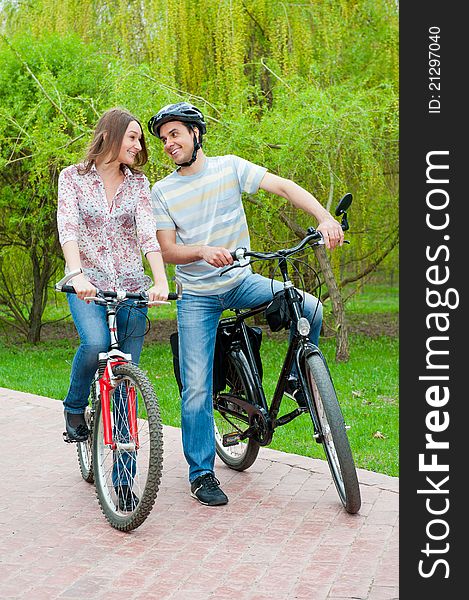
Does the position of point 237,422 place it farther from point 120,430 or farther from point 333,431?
point 333,431

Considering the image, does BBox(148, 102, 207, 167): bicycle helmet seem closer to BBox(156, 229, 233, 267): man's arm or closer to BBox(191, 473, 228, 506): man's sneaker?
BBox(156, 229, 233, 267): man's arm

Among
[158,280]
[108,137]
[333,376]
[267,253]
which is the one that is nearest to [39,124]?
[333,376]

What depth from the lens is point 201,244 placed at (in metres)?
5.34

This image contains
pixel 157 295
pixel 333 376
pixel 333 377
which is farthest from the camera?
pixel 333 376

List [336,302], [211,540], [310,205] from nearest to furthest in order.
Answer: [211,540], [310,205], [336,302]

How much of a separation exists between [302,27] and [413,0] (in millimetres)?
8869

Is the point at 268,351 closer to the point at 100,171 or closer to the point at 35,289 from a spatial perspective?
the point at 35,289

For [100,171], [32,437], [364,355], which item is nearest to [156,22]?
[364,355]

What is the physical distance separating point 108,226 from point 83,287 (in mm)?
564

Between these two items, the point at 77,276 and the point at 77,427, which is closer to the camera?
the point at 77,276

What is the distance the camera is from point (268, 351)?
1270 cm

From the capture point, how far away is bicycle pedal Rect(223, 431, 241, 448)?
5.78 m

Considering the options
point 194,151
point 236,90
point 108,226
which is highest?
point 236,90

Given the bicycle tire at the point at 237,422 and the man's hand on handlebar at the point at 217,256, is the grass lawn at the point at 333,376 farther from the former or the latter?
the man's hand on handlebar at the point at 217,256
